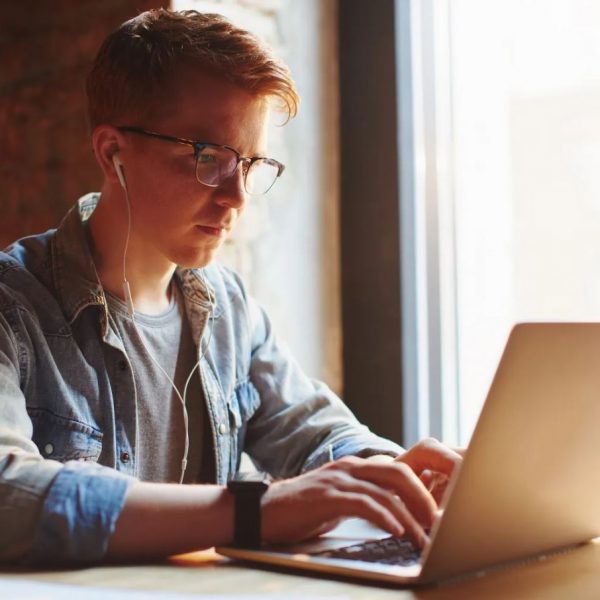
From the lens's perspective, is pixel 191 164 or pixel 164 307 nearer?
pixel 191 164

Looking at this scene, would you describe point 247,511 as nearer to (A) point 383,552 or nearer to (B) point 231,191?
(A) point 383,552

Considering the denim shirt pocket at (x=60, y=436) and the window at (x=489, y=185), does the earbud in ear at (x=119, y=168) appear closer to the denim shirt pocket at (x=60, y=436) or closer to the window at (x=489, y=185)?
the denim shirt pocket at (x=60, y=436)

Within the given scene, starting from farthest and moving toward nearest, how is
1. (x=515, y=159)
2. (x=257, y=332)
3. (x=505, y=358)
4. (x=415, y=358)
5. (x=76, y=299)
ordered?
(x=415, y=358)
(x=515, y=159)
(x=257, y=332)
(x=76, y=299)
(x=505, y=358)

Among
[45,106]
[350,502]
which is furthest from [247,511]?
[45,106]

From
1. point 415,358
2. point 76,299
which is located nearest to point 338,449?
point 76,299

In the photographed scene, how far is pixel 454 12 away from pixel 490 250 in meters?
0.51

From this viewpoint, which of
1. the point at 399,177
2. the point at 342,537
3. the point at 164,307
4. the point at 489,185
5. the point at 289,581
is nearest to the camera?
the point at 289,581

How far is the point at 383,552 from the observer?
3.38 feet

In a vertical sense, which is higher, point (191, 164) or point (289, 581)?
point (191, 164)

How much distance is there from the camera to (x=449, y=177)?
6.86 feet

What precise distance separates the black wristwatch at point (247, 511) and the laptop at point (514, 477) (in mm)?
13

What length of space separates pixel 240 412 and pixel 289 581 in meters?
0.74

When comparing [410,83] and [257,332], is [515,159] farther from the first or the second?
[257,332]

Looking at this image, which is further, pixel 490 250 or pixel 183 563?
pixel 490 250
